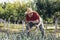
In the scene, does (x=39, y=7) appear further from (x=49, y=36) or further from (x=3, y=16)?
(x=49, y=36)

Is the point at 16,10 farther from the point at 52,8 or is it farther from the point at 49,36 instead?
the point at 49,36

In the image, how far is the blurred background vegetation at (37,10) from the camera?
587 inches

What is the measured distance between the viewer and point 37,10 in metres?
15.1

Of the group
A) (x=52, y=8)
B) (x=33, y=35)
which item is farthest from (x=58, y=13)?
(x=33, y=35)

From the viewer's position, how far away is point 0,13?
15.3 m

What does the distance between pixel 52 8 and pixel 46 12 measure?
508 millimetres

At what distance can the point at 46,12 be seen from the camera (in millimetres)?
15188

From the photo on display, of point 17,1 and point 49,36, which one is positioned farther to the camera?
point 17,1

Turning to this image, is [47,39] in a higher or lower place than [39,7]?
higher

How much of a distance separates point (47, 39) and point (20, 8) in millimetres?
12665

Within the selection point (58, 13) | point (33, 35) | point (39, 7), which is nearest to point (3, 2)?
point (39, 7)

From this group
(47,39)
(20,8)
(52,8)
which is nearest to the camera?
(47,39)

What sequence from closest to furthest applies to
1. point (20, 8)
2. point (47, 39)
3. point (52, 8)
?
1. point (47, 39)
2. point (52, 8)
3. point (20, 8)

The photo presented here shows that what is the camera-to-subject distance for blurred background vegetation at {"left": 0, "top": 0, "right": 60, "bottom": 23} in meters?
14.9
